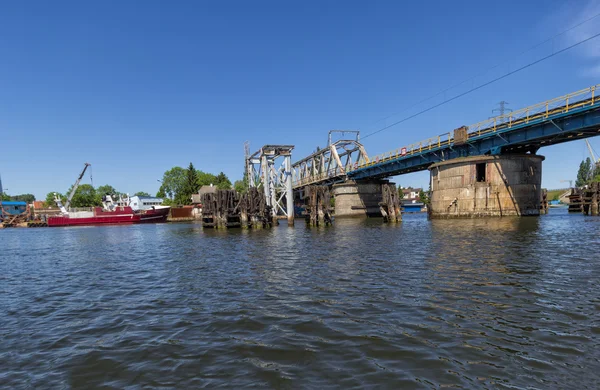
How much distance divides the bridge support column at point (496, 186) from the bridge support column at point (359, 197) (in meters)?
25.0

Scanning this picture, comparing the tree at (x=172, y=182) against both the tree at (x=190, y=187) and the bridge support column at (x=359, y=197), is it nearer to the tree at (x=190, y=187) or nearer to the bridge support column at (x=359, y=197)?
the tree at (x=190, y=187)

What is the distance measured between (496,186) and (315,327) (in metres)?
42.4

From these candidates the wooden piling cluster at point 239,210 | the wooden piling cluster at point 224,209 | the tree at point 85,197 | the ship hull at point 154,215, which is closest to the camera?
the wooden piling cluster at point 239,210

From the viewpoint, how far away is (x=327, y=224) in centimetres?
4534

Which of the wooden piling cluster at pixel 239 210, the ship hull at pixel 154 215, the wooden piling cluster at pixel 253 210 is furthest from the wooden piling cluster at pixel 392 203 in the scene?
the ship hull at pixel 154 215

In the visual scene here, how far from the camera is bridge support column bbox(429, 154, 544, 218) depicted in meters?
40.3

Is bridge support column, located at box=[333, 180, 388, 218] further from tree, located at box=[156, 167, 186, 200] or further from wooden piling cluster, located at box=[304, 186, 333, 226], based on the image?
tree, located at box=[156, 167, 186, 200]

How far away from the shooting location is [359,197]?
6881 cm

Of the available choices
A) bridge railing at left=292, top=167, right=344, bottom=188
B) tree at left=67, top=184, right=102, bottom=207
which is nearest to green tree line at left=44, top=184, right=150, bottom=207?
tree at left=67, top=184, right=102, bottom=207

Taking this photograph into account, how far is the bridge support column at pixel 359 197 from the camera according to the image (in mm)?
67875

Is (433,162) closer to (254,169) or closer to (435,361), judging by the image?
(254,169)

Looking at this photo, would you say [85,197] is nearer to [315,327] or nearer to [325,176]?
[325,176]

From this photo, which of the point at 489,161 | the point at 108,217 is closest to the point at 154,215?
the point at 108,217

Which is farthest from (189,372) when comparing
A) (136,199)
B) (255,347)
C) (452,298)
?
(136,199)
